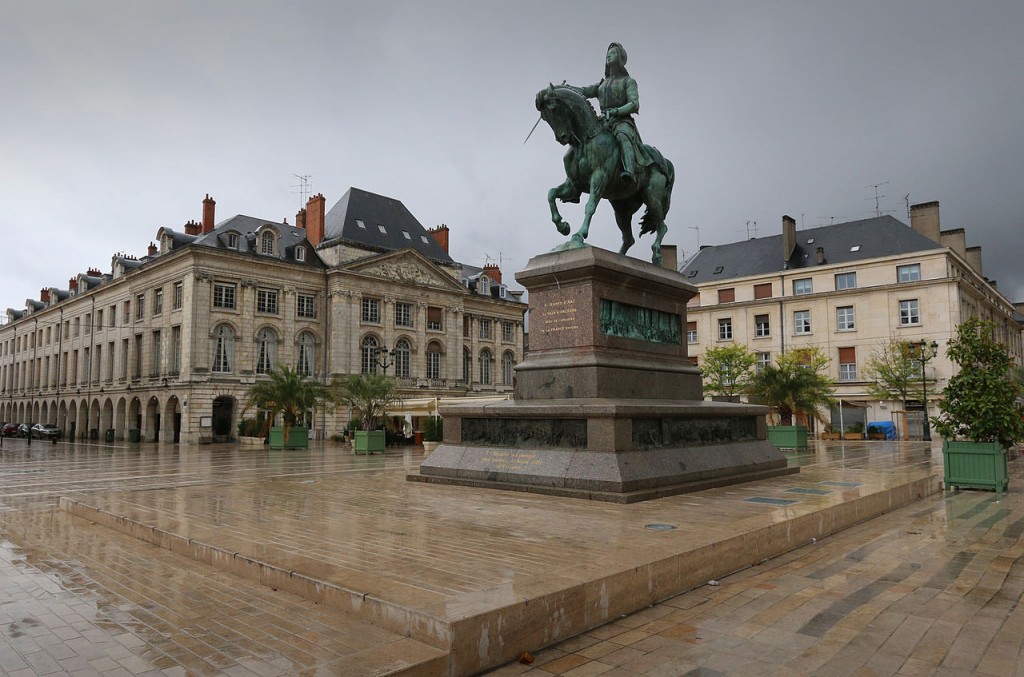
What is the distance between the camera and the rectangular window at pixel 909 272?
4444 centimetres

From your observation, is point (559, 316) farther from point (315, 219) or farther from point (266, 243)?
point (315, 219)

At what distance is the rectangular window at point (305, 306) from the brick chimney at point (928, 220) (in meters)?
41.7

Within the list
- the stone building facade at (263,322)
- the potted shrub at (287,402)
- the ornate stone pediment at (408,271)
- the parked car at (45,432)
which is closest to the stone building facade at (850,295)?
the stone building facade at (263,322)

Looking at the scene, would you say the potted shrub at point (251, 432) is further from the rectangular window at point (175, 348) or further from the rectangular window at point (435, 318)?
the rectangular window at point (435, 318)

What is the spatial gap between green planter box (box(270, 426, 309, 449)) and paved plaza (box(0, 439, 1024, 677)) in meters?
23.8

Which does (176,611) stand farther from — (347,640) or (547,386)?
(547,386)

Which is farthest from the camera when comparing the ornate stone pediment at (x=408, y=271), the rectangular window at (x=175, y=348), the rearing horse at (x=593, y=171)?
the ornate stone pediment at (x=408, y=271)

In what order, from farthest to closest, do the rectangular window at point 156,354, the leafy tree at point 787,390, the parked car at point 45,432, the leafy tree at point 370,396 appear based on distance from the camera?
the parked car at point 45,432 < the rectangular window at point 156,354 < the leafy tree at point 370,396 < the leafy tree at point 787,390

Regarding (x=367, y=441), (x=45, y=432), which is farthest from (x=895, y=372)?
(x=45, y=432)

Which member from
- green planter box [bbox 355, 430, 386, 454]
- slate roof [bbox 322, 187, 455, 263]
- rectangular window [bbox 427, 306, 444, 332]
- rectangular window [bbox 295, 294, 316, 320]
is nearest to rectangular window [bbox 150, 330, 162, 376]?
rectangular window [bbox 295, 294, 316, 320]

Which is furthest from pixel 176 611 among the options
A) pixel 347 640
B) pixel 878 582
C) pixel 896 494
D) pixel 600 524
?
pixel 896 494

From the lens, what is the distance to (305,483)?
1172 cm

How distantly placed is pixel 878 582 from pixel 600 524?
2427 mm

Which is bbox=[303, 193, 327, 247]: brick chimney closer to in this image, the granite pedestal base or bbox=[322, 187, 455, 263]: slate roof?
bbox=[322, 187, 455, 263]: slate roof
